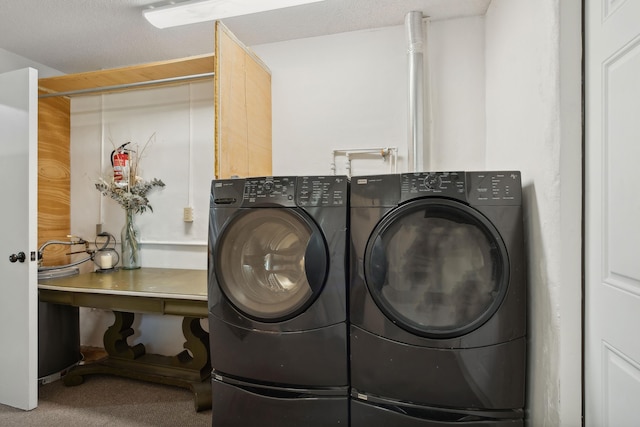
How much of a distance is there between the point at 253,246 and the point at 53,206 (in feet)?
7.87

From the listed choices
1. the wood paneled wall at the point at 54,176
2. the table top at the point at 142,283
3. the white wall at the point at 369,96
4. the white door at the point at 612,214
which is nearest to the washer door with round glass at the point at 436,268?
the white door at the point at 612,214

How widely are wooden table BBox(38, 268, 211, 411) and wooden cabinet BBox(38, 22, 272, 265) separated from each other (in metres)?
0.78

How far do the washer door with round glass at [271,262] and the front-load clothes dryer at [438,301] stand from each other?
202mm

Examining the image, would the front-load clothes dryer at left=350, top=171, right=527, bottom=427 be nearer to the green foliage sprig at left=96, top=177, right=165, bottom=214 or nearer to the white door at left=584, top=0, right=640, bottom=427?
the white door at left=584, top=0, right=640, bottom=427

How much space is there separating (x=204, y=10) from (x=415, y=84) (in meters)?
1.41

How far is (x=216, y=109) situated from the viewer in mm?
1853

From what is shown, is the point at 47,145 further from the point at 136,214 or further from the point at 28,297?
the point at 28,297

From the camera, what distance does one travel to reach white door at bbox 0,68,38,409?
2.04 meters

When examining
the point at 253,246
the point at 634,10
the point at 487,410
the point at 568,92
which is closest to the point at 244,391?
the point at 253,246

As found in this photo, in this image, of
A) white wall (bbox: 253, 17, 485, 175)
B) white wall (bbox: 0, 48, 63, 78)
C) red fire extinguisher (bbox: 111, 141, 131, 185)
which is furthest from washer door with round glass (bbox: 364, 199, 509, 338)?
white wall (bbox: 0, 48, 63, 78)

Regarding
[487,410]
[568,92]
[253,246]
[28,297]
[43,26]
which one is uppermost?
[43,26]

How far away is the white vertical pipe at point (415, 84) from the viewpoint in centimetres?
211

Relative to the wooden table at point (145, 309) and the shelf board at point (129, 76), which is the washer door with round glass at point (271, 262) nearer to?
the wooden table at point (145, 309)

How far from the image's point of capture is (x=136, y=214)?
2801 mm
